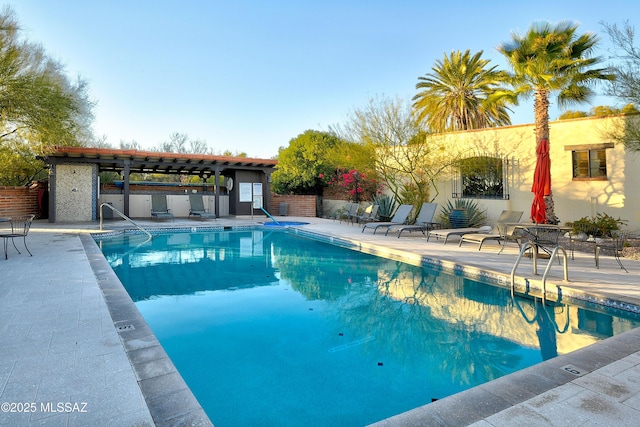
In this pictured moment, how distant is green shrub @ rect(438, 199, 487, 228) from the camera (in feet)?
41.0

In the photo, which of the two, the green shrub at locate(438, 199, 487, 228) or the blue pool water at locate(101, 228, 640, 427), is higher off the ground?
the green shrub at locate(438, 199, 487, 228)

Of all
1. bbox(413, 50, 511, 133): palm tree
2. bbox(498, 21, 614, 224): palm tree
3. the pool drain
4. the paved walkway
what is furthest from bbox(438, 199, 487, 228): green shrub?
the pool drain

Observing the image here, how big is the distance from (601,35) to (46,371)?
12378mm

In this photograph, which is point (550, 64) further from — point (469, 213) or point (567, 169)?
point (469, 213)

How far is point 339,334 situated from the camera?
14.0 ft

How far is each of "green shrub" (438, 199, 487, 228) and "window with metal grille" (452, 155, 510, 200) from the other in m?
0.64

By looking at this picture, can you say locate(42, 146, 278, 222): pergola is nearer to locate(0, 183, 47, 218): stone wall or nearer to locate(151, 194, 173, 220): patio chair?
locate(151, 194, 173, 220): patio chair

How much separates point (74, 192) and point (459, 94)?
57.4 ft

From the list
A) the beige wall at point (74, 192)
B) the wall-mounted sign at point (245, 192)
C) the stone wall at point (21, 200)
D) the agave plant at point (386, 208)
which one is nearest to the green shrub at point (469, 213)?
the agave plant at point (386, 208)

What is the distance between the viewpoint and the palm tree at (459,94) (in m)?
17.2

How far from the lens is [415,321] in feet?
15.3

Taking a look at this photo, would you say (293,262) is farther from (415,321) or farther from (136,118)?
(136,118)

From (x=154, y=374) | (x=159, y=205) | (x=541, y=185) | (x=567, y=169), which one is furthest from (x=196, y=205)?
(x=154, y=374)

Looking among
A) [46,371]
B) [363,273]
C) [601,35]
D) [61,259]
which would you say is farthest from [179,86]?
[46,371]
